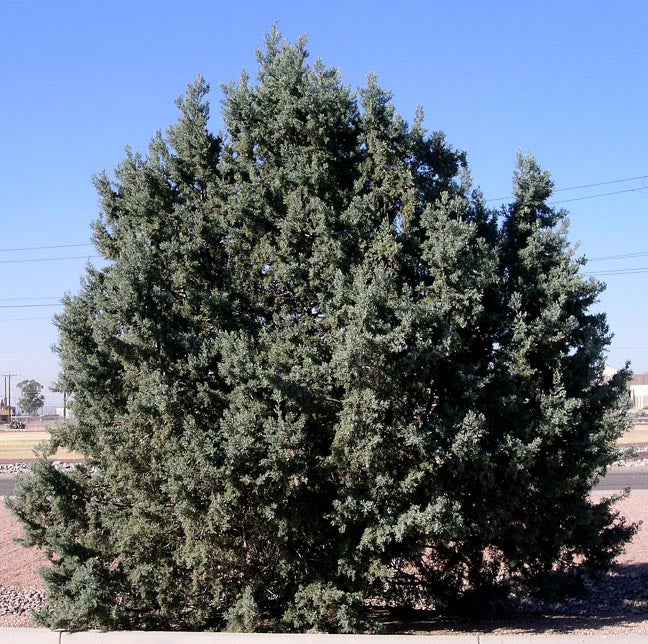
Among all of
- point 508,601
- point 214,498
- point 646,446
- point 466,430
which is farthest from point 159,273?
point 646,446

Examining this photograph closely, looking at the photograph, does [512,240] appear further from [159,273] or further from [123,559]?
[123,559]

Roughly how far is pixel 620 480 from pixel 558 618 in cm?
1477

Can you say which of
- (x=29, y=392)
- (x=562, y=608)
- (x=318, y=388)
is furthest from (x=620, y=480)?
(x=29, y=392)

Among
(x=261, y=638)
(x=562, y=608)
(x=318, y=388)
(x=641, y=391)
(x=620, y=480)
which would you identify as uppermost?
(x=641, y=391)

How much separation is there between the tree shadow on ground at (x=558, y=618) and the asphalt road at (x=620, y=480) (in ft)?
27.9

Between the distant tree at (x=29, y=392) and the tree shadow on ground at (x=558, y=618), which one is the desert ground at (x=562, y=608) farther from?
the distant tree at (x=29, y=392)

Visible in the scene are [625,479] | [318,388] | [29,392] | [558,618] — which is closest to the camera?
[318,388]

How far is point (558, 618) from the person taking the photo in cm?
874

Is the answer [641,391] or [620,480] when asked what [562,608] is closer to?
[620,480]

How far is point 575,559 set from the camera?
30.6 ft

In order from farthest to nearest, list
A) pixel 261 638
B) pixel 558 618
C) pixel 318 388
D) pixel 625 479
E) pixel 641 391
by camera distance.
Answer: pixel 641 391 < pixel 625 479 < pixel 558 618 < pixel 318 388 < pixel 261 638

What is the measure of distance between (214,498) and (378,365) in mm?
1960

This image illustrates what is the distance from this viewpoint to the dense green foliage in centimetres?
702

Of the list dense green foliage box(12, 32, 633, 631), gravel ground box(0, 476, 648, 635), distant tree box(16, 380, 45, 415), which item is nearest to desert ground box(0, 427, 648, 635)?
gravel ground box(0, 476, 648, 635)
